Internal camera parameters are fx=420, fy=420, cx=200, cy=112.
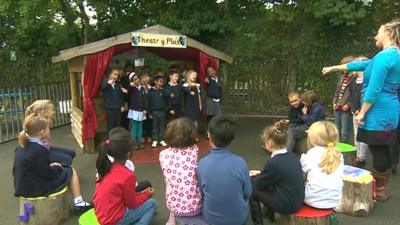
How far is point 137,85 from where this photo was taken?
25.1 ft

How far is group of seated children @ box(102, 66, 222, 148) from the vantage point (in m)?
7.59

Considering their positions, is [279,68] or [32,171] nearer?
[32,171]

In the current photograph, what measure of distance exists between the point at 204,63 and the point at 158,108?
4.76 ft

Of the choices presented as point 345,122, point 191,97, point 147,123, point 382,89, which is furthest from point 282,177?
point 147,123

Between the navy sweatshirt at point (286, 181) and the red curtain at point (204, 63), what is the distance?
497 centimetres

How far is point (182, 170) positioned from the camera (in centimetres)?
365

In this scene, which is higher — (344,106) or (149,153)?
(344,106)

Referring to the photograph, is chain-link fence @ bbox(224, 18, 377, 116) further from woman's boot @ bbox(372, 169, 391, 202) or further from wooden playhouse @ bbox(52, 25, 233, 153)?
woman's boot @ bbox(372, 169, 391, 202)

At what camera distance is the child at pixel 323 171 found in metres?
3.82

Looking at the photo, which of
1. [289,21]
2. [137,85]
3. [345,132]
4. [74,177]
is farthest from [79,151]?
[289,21]

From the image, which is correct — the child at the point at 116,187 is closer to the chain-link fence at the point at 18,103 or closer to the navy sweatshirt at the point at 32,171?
the navy sweatshirt at the point at 32,171

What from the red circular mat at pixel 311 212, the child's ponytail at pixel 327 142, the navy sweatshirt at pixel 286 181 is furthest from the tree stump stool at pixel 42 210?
the child's ponytail at pixel 327 142

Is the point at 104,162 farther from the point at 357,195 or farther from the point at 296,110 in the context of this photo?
the point at 296,110

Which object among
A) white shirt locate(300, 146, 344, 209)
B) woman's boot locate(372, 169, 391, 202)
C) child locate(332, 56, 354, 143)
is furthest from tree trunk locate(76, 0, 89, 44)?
white shirt locate(300, 146, 344, 209)
